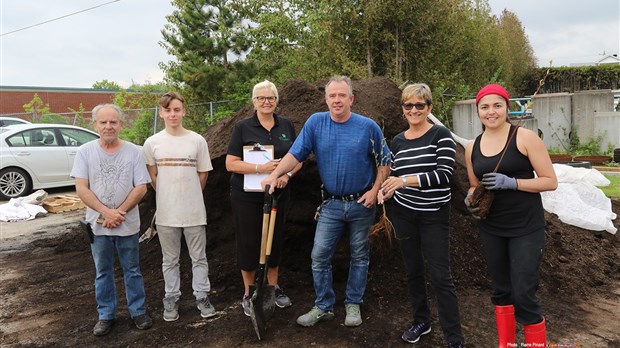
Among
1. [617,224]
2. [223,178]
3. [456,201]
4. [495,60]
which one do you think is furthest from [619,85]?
[223,178]

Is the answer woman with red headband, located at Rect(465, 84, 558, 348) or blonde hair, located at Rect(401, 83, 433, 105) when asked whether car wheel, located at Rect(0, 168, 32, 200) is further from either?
woman with red headband, located at Rect(465, 84, 558, 348)

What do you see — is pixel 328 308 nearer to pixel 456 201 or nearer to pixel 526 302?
pixel 526 302

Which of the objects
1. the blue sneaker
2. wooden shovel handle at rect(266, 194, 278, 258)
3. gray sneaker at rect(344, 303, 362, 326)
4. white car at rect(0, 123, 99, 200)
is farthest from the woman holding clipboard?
white car at rect(0, 123, 99, 200)

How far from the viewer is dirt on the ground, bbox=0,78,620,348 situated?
3357mm

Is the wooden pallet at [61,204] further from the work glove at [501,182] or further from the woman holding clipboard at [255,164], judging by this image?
the work glove at [501,182]

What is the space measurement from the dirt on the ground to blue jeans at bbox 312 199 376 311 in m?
0.30

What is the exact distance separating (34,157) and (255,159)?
855 centimetres

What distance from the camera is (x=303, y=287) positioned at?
4.15 meters

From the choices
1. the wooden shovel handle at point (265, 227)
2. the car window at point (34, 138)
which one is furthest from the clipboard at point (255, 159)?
the car window at point (34, 138)

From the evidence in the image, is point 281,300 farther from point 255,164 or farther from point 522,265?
point 522,265

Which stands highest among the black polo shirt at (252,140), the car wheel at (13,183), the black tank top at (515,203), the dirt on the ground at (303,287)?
the black polo shirt at (252,140)

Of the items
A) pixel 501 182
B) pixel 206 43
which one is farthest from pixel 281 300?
pixel 206 43

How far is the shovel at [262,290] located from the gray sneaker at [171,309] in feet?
2.37

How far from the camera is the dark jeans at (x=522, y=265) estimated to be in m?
2.61
